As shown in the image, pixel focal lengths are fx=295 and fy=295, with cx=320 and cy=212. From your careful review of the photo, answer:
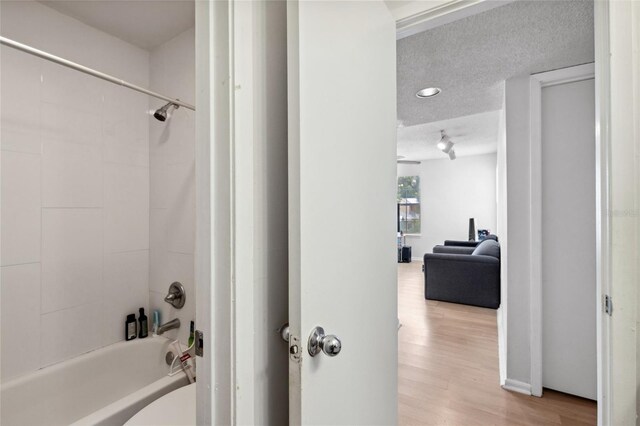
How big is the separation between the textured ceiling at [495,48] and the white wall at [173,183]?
133 centimetres

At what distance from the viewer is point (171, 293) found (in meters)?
1.78

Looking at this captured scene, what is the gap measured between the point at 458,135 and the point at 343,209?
4192 millimetres

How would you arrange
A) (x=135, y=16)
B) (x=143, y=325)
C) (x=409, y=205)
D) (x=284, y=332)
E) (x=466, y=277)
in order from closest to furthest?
(x=284, y=332) < (x=135, y=16) < (x=143, y=325) < (x=466, y=277) < (x=409, y=205)

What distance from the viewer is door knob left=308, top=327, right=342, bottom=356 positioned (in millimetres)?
708

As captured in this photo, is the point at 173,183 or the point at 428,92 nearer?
the point at 173,183

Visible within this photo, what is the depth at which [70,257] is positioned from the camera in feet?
5.34

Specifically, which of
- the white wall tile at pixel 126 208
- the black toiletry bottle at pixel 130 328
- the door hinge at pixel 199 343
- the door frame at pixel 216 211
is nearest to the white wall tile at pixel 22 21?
the white wall tile at pixel 126 208

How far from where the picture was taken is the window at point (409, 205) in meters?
7.21

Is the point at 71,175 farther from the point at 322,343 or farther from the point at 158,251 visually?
the point at 322,343

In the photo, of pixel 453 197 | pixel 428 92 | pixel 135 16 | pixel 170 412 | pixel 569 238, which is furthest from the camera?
pixel 453 197

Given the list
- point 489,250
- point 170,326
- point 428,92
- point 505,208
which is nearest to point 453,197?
point 489,250

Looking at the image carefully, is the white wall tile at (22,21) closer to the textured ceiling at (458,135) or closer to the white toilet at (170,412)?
the white toilet at (170,412)

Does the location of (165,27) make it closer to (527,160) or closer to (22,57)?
(22,57)

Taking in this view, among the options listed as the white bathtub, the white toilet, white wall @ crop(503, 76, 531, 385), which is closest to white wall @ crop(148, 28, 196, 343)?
the white bathtub
